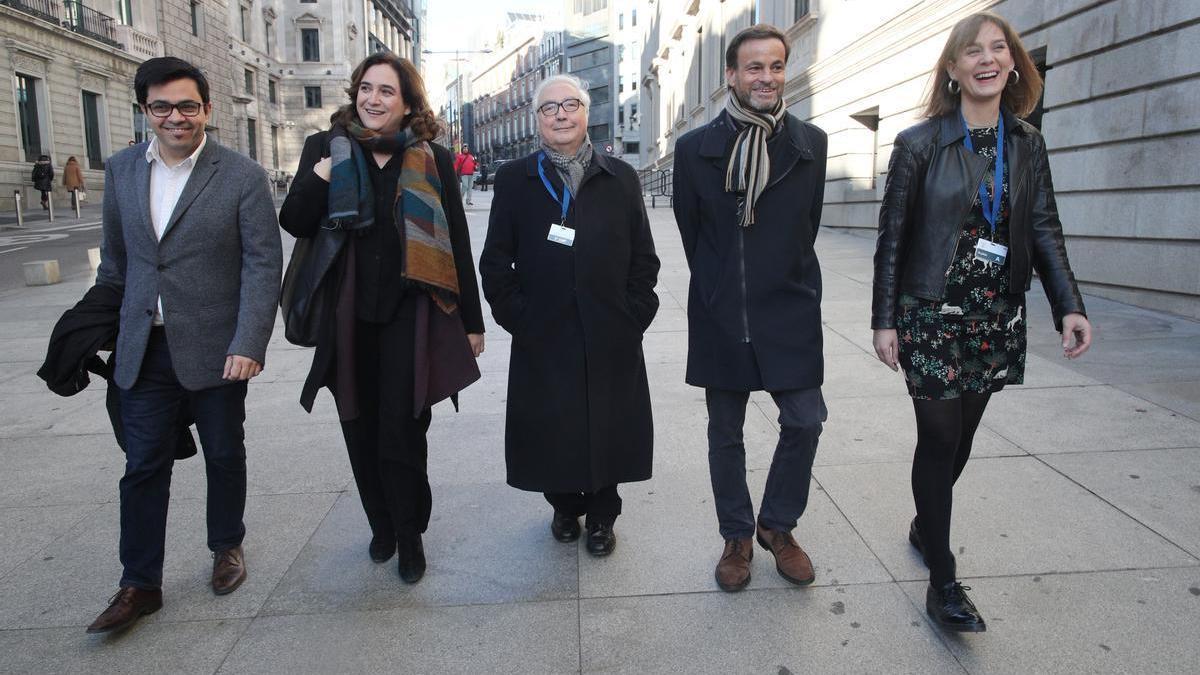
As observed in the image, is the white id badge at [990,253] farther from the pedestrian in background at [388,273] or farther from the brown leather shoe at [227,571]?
the brown leather shoe at [227,571]

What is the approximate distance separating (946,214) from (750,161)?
0.70 m

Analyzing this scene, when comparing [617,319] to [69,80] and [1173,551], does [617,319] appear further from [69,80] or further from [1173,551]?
[69,80]

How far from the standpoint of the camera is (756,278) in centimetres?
313

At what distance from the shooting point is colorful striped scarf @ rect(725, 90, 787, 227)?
306 centimetres

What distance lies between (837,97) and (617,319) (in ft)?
52.3

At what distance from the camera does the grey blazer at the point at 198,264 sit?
3.05 metres

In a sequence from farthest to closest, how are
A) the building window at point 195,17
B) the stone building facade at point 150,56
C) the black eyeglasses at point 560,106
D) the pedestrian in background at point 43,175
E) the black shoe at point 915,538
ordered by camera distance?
the building window at point 195,17
the stone building facade at point 150,56
the pedestrian in background at point 43,175
the black shoe at point 915,538
the black eyeglasses at point 560,106

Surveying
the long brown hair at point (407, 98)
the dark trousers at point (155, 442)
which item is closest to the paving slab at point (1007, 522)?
the long brown hair at point (407, 98)

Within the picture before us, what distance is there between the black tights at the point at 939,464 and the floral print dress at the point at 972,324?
6 cm

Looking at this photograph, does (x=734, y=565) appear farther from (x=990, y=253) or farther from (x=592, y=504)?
(x=990, y=253)

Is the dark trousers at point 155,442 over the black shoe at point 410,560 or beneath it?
over

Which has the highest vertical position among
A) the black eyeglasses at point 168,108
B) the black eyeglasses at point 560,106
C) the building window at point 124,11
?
the building window at point 124,11

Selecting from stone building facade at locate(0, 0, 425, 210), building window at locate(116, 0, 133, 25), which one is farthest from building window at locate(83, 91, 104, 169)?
building window at locate(116, 0, 133, 25)

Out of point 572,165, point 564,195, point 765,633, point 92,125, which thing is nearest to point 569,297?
point 564,195
